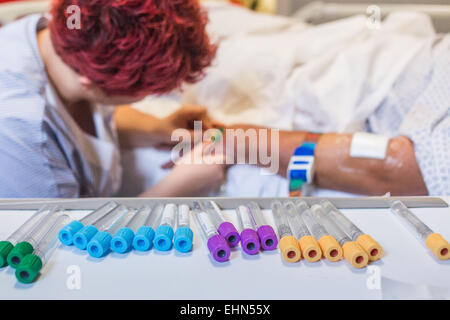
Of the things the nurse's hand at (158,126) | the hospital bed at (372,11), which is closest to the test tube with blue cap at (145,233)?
the nurse's hand at (158,126)

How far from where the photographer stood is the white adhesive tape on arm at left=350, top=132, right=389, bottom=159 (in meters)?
0.74

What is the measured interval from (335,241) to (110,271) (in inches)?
9.8

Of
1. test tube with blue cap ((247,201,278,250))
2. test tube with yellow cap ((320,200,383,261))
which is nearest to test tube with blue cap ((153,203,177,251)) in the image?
test tube with blue cap ((247,201,278,250))

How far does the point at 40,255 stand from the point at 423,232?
1.46ft

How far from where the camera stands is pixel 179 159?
3.07 feet

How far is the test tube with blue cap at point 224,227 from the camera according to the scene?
480mm

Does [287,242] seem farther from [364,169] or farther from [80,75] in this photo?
[80,75]

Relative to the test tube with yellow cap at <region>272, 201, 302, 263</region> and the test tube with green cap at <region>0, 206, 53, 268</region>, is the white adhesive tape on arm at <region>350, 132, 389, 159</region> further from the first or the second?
the test tube with green cap at <region>0, 206, 53, 268</region>

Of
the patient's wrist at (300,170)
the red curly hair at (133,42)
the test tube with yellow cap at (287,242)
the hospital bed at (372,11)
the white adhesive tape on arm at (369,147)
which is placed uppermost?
the hospital bed at (372,11)

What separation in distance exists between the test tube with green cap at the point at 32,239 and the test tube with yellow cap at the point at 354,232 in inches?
14.3

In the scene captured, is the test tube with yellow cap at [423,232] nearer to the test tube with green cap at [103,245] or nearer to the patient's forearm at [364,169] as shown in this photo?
the patient's forearm at [364,169]

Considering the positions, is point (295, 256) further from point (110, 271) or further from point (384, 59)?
point (384, 59)

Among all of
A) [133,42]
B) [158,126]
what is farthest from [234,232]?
[158,126]
